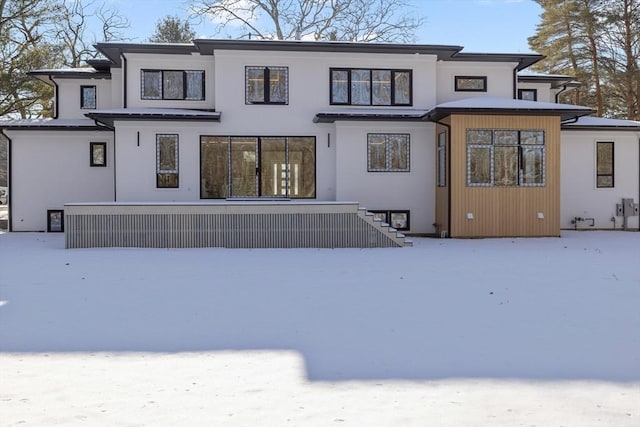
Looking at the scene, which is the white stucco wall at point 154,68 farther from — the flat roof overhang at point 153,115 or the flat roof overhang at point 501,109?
the flat roof overhang at point 501,109

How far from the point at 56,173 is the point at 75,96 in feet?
9.51

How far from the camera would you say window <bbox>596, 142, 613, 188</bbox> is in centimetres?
1797

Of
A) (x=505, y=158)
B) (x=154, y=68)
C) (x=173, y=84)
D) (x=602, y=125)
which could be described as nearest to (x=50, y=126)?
(x=154, y=68)

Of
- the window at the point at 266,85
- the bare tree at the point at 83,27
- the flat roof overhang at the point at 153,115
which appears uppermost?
the bare tree at the point at 83,27

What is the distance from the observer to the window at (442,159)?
15211 mm

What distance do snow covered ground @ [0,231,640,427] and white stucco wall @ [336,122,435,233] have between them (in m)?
6.63

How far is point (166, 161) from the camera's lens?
15.6 m

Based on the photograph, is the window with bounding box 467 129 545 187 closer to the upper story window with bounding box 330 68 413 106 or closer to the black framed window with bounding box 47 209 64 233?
the upper story window with bounding box 330 68 413 106

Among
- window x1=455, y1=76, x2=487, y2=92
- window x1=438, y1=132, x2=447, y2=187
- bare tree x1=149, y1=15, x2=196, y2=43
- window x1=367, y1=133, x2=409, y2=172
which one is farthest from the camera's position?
bare tree x1=149, y1=15, x2=196, y2=43

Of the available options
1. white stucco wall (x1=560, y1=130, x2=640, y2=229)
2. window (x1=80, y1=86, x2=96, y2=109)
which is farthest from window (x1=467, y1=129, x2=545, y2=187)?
window (x1=80, y1=86, x2=96, y2=109)

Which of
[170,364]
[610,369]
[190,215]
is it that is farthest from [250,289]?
[190,215]

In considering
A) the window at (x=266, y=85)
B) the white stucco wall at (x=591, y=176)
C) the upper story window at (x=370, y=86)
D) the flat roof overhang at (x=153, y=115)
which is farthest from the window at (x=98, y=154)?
the white stucco wall at (x=591, y=176)

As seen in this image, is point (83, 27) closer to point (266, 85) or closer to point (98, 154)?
point (98, 154)

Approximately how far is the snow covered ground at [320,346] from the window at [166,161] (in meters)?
6.44
